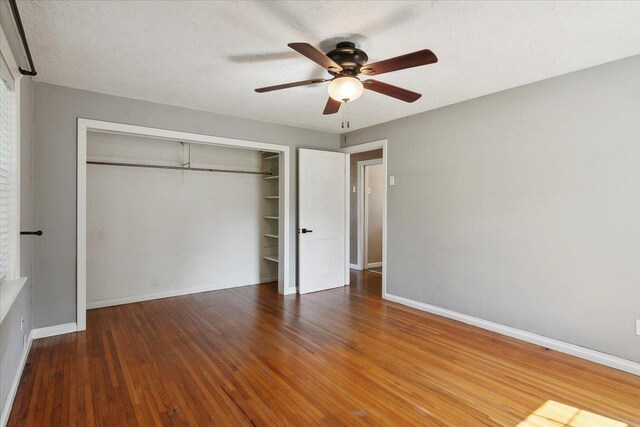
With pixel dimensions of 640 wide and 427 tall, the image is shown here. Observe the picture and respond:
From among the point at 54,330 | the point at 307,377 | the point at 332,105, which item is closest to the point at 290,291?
the point at 307,377

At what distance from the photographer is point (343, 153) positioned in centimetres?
530

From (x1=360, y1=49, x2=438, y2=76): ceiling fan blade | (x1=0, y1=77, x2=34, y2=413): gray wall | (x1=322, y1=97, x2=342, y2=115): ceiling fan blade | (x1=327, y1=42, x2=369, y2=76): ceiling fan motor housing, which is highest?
(x1=327, y1=42, x2=369, y2=76): ceiling fan motor housing

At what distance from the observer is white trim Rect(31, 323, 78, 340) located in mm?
3186

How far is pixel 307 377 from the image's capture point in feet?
8.25

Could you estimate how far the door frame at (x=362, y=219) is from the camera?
671 centimetres

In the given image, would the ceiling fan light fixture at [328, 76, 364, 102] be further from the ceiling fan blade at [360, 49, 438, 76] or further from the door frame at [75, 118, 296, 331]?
the door frame at [75, 118, 296, 331]

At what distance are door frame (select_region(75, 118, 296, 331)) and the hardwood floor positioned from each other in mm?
521

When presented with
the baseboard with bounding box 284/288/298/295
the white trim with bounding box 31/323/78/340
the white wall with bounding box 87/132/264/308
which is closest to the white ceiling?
the white wall with bounding box 87/132/264/308

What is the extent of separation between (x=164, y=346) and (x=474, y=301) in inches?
125

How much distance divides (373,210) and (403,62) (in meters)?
4.89

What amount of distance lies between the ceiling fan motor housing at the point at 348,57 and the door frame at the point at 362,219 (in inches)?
169

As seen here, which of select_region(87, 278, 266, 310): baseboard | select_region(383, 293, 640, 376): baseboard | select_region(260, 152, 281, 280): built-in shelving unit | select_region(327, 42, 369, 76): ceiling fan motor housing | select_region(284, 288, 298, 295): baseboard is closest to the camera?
select_region(327, 42, 369, 76): ceiling fan motor housing

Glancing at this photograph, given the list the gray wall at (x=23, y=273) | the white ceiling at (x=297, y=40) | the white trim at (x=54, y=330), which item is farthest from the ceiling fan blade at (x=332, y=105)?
the white trim at (x=54, y=330)

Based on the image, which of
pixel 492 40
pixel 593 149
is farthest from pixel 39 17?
pixel 593 149
